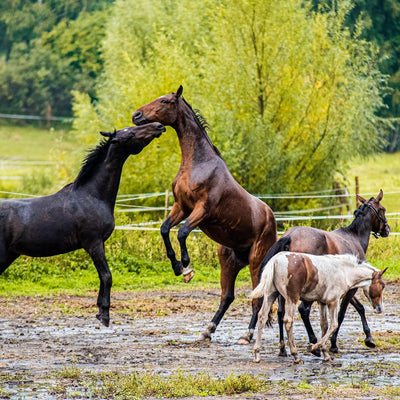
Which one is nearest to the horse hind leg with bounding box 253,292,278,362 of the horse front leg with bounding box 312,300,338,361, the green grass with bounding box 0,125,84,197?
the horse front leg with bounding box 312,300,338,361

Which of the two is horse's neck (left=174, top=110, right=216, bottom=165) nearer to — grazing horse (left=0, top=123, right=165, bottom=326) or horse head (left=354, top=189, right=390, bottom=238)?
grazing horse (left=0, top=123, right=165, bottom=326)

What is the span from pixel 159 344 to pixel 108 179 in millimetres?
2019

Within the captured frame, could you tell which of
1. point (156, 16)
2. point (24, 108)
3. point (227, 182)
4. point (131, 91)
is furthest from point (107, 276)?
point (24, 108)

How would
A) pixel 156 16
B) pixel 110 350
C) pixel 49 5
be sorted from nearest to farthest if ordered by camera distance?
pixel 110 350, pixel 156 16, pixel 49 5

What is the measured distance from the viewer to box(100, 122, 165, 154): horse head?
29.7ft

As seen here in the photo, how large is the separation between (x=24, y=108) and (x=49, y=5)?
1519 centimetres

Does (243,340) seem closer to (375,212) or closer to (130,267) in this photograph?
(375,212)

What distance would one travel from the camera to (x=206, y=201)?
880cm

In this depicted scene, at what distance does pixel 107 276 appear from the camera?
29.8 feet

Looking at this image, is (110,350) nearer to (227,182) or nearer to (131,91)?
(227,182)

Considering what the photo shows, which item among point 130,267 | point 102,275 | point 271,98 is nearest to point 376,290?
point 102,275

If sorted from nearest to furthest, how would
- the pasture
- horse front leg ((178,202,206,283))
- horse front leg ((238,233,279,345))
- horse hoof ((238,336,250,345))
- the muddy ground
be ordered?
the pasture
the muddy ground
horse front leg ((178,202,206,283))
horse hoof ((238,336,250,345))
horse front leg ((238,233,279,345))

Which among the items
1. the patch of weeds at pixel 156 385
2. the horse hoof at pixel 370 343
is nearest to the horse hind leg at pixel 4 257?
the patch of weeds at pixel 156 385

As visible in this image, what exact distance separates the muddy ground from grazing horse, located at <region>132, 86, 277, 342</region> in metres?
0.73
